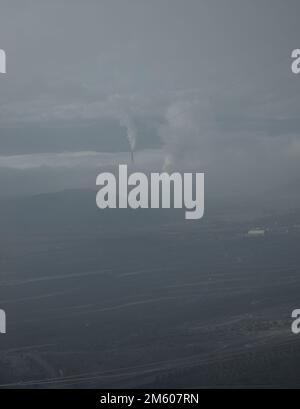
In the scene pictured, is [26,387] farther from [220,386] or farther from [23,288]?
[220,386]

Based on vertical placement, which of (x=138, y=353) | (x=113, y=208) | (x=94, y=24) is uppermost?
(x=94, y=24)

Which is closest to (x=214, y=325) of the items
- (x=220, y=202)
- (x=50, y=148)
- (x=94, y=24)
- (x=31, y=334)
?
(x=220, y=202)

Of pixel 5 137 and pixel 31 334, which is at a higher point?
pixel 5 137

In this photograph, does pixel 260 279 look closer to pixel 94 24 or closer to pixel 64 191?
pixel 64 191

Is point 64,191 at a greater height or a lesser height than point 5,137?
lesser
